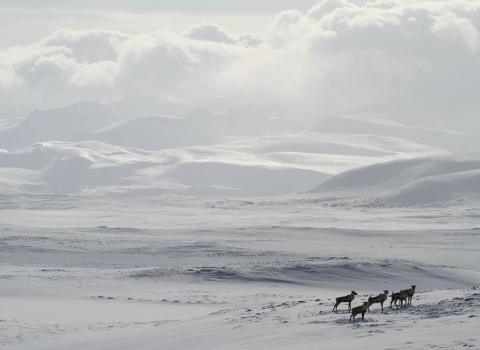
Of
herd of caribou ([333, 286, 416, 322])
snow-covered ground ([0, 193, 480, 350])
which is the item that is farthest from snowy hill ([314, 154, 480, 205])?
herd of caribou ([333, 286, 416, 322])

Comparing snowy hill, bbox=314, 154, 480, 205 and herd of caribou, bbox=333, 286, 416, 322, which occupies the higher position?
snowy hill, bbox=314, 154, 480, 205

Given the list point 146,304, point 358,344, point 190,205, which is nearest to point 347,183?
point 190,205

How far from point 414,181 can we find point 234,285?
7805 cm

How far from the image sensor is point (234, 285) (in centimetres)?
3038

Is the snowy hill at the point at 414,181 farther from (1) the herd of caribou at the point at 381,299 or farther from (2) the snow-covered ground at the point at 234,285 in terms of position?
(1) the herd of caribou at the point at 381,299

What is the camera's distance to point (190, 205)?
366 feet

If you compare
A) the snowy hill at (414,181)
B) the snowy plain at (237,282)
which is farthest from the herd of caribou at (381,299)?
the snowy hill at (414,181)

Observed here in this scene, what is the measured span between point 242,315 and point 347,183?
10164 centimetres

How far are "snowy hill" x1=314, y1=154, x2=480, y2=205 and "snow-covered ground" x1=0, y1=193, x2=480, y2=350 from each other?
26730 mm

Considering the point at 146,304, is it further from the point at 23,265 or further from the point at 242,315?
the point at 23,265

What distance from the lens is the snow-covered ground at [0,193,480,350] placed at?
1688 centimetres

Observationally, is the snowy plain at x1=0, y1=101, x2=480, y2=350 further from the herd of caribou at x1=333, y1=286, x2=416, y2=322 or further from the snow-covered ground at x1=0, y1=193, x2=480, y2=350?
the herd of caribou at x1=333, y1=286, x2=416, y2=322

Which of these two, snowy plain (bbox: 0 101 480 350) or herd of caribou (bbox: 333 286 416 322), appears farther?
herd of caribou (bbox: 333 286 416 322)

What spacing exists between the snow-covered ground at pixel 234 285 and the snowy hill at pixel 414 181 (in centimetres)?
2673
